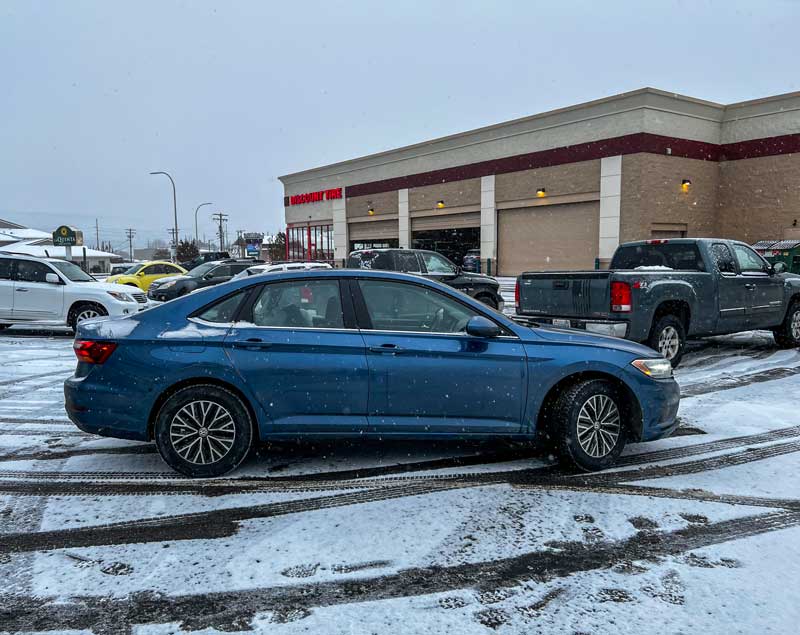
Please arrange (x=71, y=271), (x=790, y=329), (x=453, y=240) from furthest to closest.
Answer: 1. (x=453, y=240)
2. (x=71, y=271)
3. (x=790, y=329)

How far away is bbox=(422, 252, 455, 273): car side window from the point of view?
45.0 feet

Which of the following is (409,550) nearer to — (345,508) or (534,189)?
(345,508)

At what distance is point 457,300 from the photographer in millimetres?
4688

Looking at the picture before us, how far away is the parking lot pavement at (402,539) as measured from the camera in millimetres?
2781

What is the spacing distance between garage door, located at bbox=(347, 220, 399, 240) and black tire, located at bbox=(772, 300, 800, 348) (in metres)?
30.8

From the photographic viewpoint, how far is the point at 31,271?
1256 cm

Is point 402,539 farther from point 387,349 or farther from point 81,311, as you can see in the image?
point 81,311

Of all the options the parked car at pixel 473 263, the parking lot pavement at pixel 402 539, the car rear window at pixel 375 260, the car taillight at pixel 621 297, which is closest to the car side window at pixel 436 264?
the car rear window at pixel 375 260

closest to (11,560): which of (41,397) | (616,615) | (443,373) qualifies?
(443,373)

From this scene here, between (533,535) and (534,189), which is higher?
(534,189)

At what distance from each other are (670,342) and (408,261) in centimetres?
638

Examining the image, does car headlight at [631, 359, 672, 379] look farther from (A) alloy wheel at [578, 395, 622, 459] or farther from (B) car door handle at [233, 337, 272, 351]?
(B) car door handle at [233, 337, 272, 351]

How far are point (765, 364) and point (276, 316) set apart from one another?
26.1 ft

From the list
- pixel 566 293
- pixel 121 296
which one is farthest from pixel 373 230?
pixel 566 293
